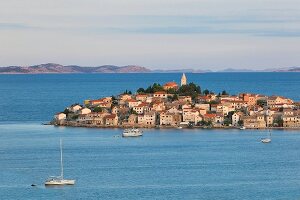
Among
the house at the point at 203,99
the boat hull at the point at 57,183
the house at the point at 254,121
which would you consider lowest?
the boat hull at the point at 57,183

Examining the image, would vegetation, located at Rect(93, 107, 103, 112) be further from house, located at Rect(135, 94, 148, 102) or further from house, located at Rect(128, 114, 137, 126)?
house, located at Rect(135, 94, 148, 102)

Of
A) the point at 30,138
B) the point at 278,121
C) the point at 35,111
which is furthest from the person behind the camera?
the point at 35,111

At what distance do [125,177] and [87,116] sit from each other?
21.3m

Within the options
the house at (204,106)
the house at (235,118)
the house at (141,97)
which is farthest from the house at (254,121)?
the house at (141,97)

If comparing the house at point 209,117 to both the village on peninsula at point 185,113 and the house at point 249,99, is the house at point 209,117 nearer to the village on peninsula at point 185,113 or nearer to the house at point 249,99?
the village on peninsula at point 185,113

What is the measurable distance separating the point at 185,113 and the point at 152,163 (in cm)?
1724

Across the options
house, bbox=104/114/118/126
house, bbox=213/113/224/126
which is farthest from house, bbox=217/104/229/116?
house, bbox=104/114/118/126

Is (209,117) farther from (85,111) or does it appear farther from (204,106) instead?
(85,111)

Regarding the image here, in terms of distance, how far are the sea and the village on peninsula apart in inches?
84.2

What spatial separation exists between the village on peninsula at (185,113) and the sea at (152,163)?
2139 millimetres

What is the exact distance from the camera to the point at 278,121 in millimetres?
49469

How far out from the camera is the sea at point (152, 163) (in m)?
27.3

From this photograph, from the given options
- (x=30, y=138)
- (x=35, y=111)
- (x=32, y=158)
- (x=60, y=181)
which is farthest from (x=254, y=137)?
(x=35, y=111)

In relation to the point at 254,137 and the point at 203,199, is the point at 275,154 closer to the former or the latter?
the point at 254,137
